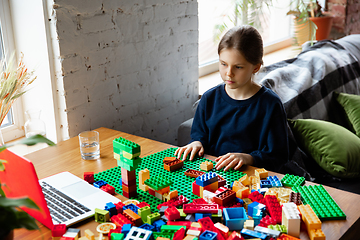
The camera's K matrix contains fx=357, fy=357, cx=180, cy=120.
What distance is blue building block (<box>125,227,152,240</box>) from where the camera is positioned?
2.74ft

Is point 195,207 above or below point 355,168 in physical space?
above

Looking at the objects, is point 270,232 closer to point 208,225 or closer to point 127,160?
point 208,225

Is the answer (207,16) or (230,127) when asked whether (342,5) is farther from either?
(230,127)

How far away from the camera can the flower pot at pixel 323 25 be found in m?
3.34

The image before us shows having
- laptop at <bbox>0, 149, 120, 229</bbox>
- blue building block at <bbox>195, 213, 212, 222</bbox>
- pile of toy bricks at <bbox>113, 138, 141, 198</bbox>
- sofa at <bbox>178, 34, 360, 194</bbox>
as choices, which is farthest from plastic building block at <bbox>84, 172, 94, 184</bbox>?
sofa at <bbox>178, 34, 360, 194</bbox>

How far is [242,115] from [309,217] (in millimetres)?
667

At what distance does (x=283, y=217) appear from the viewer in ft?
2.96

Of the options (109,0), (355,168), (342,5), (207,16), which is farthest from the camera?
(342,5)

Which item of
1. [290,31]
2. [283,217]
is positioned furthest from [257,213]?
[290,31]

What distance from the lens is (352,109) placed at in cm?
219

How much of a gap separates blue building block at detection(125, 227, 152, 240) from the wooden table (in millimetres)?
130

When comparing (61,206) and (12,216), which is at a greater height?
(12,216)

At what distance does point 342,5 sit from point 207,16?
1.68 m

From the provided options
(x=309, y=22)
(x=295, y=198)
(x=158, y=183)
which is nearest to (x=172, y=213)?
(x=158, y=183)
